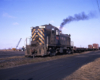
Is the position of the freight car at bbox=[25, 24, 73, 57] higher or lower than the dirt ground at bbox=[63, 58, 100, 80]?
higher

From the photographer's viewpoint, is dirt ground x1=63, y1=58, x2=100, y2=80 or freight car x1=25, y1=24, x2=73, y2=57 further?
freight car x1=25, y1=24, x2=73, y2=57

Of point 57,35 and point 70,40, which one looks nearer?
point 57,35

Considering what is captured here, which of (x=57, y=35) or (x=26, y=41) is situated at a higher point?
(x=57, y=35)

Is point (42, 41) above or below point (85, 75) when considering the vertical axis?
above

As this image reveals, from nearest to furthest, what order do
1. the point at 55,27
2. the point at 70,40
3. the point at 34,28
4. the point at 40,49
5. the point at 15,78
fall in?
the point at 15,78 < the point at 40,49 < the point at 34,28 < the point at 55,27 < the point at 70,40

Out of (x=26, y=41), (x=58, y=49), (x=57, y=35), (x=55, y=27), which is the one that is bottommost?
(x=58, y=49)

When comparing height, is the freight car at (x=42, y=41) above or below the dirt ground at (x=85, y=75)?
above

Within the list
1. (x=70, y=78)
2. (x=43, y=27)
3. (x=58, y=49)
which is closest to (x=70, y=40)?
(x=58, y=49)

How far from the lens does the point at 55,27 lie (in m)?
17.1

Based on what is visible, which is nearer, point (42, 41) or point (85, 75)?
point (85, 75)

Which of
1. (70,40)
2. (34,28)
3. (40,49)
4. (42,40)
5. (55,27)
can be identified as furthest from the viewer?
(70,40)

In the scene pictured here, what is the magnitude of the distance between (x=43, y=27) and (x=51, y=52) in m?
4.01

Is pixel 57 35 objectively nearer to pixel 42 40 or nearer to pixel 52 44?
pixel 52 44

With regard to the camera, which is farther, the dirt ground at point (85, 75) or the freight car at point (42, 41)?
the freight car at point (42, 41)
